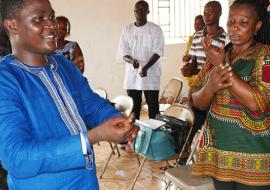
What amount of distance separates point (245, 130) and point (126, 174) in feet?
7.83

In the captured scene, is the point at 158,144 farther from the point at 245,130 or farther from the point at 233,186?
the point at 245,130

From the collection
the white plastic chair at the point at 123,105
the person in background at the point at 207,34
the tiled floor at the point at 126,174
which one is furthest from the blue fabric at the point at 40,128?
the white plastic chair at the point at 123,105

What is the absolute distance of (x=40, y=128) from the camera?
1.12 m

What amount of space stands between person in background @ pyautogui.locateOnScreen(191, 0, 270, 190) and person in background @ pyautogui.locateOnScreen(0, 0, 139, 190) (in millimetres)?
680

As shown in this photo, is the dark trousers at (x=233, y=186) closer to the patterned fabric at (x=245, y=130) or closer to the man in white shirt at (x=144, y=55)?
the patterned fabric at (x=245, y=130)

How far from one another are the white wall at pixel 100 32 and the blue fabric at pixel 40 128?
5.05 meters

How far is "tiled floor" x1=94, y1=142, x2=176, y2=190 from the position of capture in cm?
361

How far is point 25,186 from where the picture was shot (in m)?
1.15

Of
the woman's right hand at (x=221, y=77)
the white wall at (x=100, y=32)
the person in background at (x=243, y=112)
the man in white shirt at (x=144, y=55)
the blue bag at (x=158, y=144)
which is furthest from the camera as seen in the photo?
the white wall at (x=100, y=32)

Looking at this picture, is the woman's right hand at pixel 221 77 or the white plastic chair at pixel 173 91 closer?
the woman's right hand at pixel 221 77

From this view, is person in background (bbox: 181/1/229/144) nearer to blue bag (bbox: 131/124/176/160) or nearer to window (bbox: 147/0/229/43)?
blue bag (bbox: 131/124/176/160)

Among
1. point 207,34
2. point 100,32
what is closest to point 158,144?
point 207,34

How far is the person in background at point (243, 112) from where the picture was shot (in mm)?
1678

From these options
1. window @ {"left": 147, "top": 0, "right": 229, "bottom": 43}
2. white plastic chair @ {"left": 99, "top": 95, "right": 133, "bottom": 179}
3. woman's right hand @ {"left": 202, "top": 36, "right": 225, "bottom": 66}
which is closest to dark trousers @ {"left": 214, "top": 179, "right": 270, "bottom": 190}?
woman's right hand @ {"left": 202, "top": 36, "right": 225, "bottom": 66}
